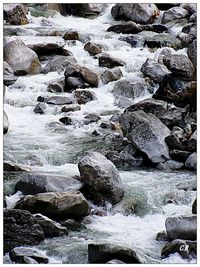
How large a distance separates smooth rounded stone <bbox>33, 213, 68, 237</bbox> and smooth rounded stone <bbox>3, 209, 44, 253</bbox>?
110 mm

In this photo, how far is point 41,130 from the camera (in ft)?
33.1

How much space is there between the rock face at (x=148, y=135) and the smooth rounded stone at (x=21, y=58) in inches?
161

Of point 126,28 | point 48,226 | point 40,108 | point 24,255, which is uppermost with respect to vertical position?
point 24,255

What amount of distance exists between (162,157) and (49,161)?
162 centimetres

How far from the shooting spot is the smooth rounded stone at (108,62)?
13.3 metres

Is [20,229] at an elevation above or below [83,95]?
above

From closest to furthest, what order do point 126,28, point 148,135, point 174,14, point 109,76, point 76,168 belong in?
point 76,168
point 148,135
point 109,76
point 126,28
point 174,14

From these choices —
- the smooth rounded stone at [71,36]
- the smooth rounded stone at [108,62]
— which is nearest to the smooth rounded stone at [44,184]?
the smooth rounded stone at [108,62]

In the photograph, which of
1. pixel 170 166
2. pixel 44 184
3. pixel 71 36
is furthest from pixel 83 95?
pixel 44 184

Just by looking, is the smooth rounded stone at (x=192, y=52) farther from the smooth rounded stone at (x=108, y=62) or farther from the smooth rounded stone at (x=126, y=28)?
the smooth rounded stone at (x=126, y=28)

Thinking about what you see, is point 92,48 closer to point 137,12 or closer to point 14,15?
point 14,15

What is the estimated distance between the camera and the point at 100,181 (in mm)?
7078

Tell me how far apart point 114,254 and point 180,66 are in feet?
24.7

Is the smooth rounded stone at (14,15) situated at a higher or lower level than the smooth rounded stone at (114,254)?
lower
